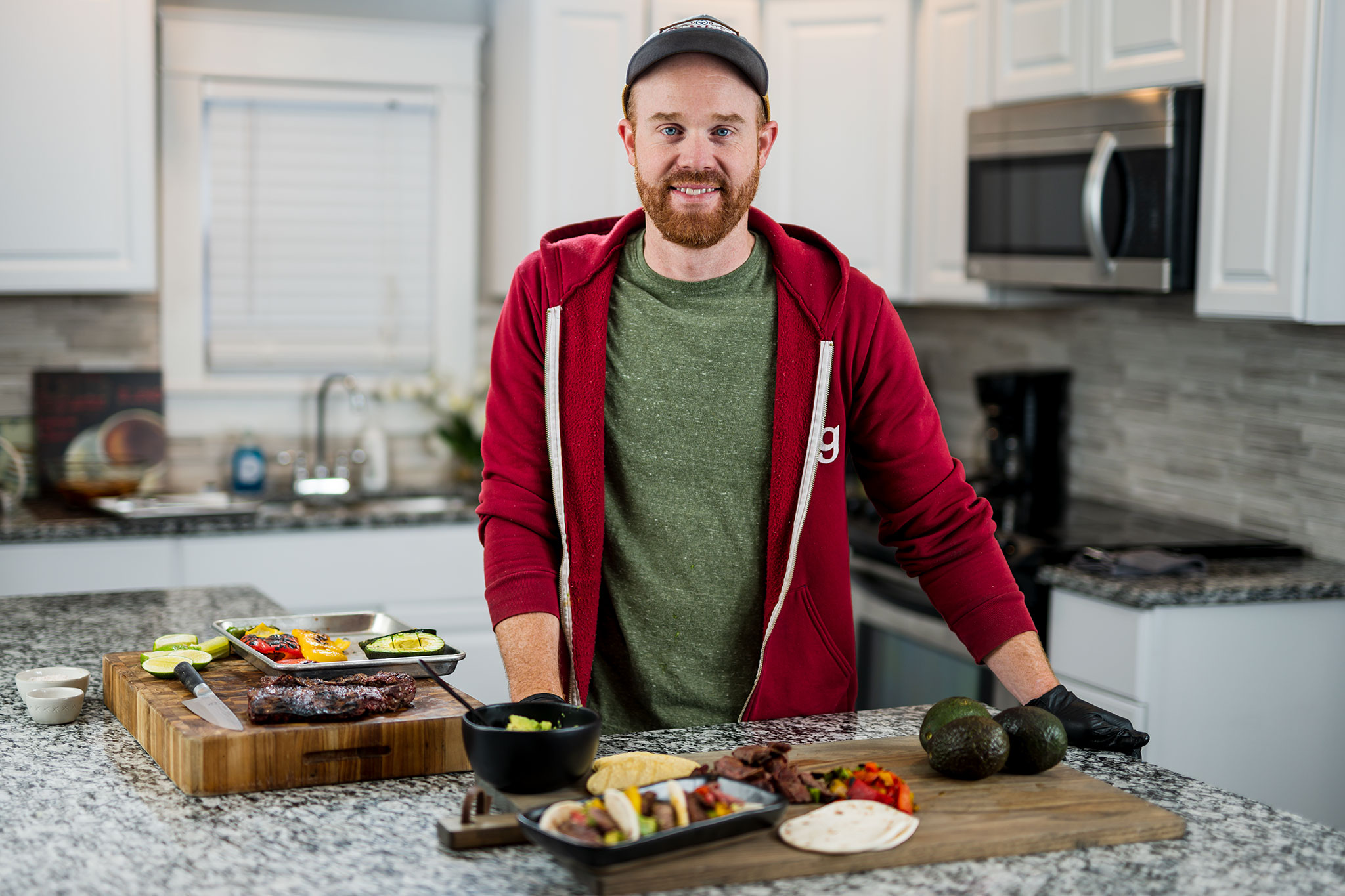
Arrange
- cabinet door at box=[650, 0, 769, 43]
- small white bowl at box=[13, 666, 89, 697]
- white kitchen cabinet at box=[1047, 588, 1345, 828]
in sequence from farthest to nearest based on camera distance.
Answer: cabinet door at box=[650, 0, 769, 43] < white kitchen cabinet at box=[1047, 588, 1345, 828] < small white bowl at box=[13, 666, 89, 697]

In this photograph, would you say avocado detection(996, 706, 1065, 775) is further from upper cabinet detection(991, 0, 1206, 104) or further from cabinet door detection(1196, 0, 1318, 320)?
upper cabinet detection(991, 0, 1206, 104)

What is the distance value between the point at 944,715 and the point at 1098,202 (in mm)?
1925

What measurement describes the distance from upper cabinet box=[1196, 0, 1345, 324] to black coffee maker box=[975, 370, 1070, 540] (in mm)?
905

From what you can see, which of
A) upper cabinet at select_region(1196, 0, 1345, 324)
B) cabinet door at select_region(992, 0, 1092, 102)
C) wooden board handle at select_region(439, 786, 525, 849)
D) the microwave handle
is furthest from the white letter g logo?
cabinet door at select_region(992, 0, 1092, 102)

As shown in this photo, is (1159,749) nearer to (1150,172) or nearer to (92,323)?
(1150,172)

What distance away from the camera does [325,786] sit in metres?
1.38

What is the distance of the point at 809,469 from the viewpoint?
71.6 inches

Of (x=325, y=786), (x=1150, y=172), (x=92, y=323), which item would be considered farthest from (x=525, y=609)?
(x=92, y=323)

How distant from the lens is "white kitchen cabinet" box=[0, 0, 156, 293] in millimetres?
3373

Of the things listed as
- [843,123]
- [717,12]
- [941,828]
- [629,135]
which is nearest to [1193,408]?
[843,123]

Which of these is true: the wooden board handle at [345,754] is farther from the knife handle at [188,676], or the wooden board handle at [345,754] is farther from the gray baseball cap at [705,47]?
the gray baseball cap at [705,47]

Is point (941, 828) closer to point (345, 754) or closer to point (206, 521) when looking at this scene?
point (345, 754)

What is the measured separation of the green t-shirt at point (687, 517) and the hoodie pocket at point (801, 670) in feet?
0.15

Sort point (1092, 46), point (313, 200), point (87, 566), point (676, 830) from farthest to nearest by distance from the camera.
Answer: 1. point (313, 200)
2. point (87, 566)
3. point (1092, 46)
4. point (676, 830)
